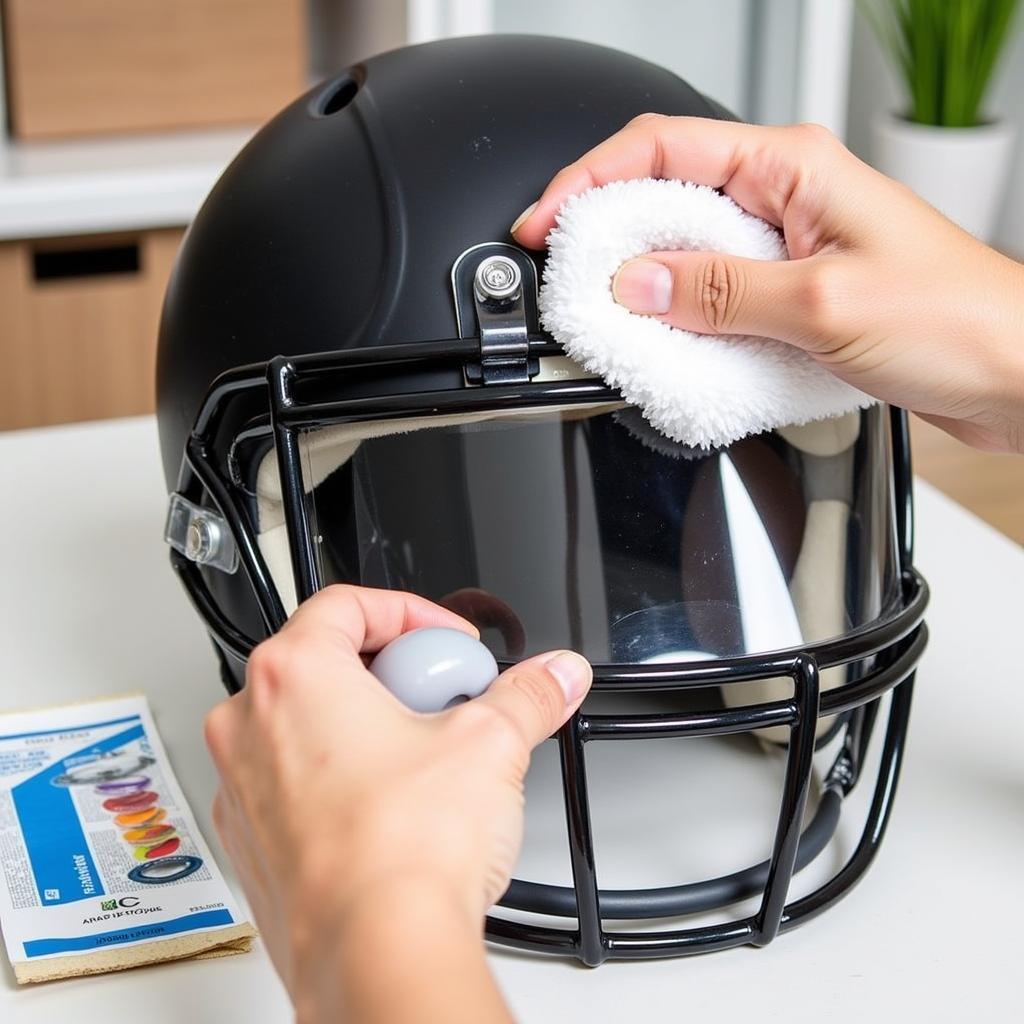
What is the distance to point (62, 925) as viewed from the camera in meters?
0.69

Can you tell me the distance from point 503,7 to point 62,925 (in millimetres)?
1861

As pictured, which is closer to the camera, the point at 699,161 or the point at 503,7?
the point at 699,161

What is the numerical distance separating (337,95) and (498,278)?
230 millimetres

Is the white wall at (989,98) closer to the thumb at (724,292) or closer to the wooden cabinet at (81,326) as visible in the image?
the wooden cabinet at (81,326)

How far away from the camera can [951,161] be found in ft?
8.11

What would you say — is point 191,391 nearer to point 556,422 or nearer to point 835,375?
point 556,422

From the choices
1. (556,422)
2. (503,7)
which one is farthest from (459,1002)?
(503,7)

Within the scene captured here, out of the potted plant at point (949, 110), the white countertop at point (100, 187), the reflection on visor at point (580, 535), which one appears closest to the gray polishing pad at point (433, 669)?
the reflection on visor at point (580, 535)

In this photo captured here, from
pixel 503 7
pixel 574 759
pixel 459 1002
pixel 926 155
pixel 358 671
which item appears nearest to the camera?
pixel 459 1002

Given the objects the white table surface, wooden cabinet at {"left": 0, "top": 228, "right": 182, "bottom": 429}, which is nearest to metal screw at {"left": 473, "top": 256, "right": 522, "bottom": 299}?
the white table surface

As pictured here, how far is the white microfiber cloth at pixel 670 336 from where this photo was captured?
0.67 metres

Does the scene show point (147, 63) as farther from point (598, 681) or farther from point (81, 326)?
point (598, 681)

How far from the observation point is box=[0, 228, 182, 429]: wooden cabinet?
6.40 feet

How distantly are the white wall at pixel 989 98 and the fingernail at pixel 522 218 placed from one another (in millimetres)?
2174
